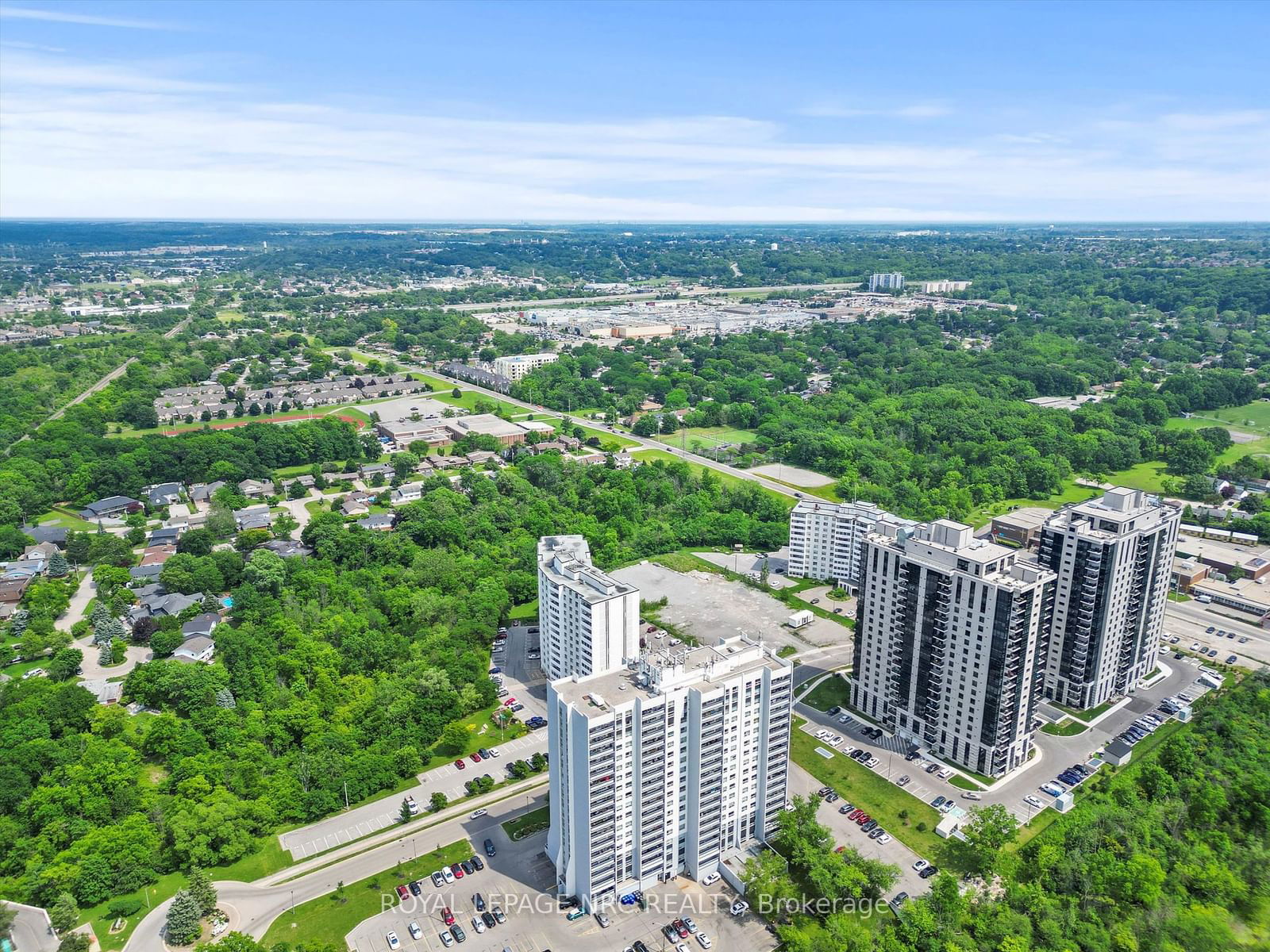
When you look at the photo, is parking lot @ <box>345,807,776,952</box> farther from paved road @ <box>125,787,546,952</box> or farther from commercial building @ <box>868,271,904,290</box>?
commercial building @ <box>868,271,904,290</box>

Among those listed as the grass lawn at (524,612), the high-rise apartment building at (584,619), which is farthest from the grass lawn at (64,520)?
the high-rise apartment building at (584,619)

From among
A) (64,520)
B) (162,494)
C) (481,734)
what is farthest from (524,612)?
(64,520)

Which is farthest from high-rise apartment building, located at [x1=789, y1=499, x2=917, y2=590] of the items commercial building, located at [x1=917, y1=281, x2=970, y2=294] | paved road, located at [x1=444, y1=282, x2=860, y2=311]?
commercial building, located at [x1=917, y1=281, x2=970, y2=294]

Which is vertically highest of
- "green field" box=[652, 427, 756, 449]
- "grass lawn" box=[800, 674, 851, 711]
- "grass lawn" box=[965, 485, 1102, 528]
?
"green field" box=[652, 427, 756, 449]

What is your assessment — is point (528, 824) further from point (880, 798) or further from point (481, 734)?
point (880, 798)

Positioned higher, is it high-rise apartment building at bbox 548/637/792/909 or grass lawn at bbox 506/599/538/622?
high-rise apartment building at bbox 548/637/792/909

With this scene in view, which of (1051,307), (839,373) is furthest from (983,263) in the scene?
(839,373)
